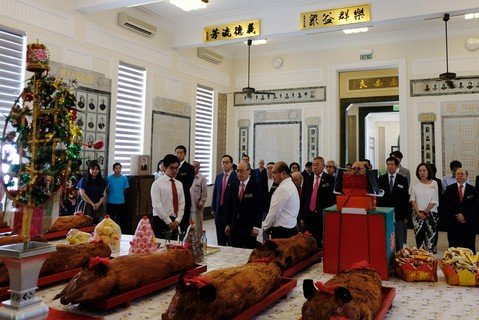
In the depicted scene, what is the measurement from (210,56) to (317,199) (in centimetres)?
520

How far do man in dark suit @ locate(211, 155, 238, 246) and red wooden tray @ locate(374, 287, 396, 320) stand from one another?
2.65 meters

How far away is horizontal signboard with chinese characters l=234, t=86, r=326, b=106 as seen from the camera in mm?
8766

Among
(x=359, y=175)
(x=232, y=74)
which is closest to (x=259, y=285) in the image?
(x=359, y=175)

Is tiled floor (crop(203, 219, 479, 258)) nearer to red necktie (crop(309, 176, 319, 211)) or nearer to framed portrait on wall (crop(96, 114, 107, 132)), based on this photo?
red necktie (crop(309, 176, 319, 211))

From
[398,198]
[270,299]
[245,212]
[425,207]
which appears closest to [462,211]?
[425,207]

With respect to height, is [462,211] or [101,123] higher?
[101,123]

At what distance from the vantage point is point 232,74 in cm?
988

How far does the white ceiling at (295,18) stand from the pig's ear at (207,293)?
5047 millimetres

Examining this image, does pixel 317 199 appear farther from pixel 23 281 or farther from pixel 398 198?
pixel 23 281

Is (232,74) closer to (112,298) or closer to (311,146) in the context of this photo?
(311,146)

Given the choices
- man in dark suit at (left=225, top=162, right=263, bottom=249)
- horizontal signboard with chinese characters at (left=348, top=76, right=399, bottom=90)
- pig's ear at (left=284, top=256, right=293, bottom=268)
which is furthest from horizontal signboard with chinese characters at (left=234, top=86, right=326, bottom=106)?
pig's ear at (left=284, top=256, right=293, bottom=268)

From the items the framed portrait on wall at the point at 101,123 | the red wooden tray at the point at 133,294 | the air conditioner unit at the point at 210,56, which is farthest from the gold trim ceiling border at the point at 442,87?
the red wooden tray at the point at 133,294

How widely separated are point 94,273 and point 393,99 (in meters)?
8.28

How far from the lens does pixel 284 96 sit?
9.12 metres
